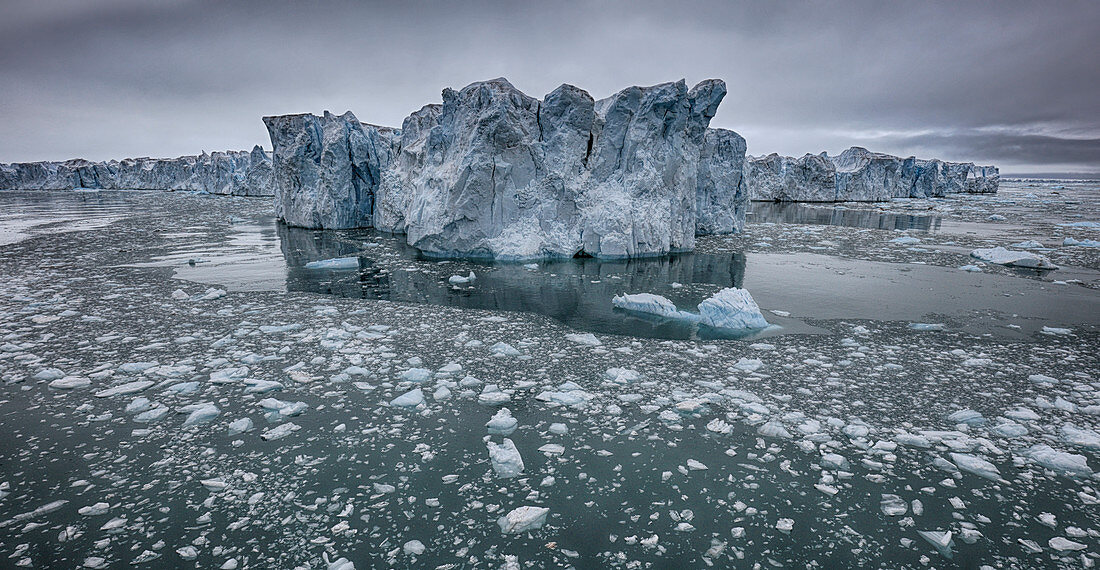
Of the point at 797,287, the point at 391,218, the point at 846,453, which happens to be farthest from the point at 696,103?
the point at 846,453

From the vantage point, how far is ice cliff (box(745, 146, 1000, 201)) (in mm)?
44188

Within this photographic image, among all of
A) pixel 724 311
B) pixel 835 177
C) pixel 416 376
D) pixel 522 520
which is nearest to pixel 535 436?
pixel 522 520

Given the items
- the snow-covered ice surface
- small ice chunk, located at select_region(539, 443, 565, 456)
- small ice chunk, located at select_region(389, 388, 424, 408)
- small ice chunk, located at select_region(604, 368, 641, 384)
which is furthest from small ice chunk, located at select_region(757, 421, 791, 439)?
small ice chunk, located at select_region(389, 388, 424, 408)

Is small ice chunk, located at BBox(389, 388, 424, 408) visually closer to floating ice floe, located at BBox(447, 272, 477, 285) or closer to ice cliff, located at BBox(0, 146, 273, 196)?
floating ice floe, located at BBox(447, 272, 477, 285)

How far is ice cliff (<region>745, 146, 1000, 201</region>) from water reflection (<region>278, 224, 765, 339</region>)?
112 feet

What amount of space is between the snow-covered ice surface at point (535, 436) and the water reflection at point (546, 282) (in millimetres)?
294

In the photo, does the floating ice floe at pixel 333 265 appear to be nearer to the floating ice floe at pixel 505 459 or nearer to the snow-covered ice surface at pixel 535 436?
the snow-covered ice surface at pixel 535 436

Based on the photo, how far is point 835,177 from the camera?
45.4 meters

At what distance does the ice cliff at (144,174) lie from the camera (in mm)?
47406

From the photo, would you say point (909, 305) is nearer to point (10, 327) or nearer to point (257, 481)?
point (257, 481)

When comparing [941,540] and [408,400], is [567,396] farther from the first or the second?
[941,540]

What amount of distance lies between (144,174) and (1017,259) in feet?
255

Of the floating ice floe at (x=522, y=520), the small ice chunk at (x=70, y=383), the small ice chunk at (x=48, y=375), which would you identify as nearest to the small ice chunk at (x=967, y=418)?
the floating ice floe at (x=522, y=520)

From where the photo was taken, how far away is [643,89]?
13.0 metres
